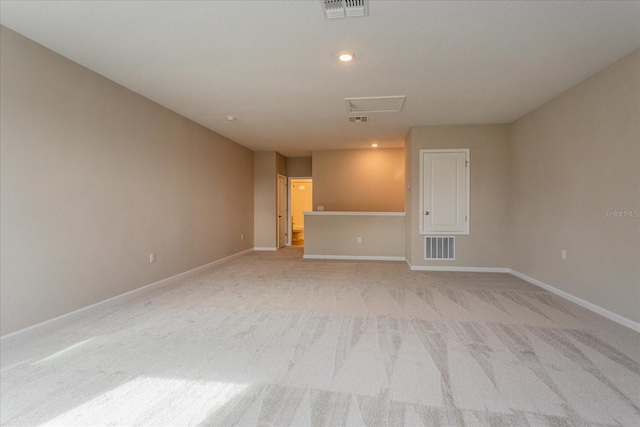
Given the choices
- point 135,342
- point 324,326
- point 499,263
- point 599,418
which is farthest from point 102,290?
point 499,263

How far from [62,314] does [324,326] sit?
2490mm

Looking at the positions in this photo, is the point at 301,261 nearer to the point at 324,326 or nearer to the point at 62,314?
the point at 324,326

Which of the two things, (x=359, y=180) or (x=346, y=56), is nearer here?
(x=346, y=56)

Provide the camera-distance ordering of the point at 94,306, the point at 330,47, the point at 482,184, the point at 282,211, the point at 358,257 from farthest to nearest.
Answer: the point at 282,211
the point at 358,257
the point at 482,184
the point at 94,306
the point at 330,47

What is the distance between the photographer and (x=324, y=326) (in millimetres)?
2854

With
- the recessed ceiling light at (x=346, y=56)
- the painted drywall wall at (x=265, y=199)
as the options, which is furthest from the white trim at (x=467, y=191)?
the painted drywall wall at (x=265, y=199)

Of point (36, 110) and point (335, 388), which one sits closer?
point (335, 388)

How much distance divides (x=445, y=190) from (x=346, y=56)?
10.9 ft

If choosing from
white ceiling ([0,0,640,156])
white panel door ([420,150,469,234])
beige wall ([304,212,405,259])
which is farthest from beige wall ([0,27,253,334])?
white panel door ([420,150,469,234])

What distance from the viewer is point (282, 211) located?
8594mm

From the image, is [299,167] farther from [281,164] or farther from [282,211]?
[282,211]

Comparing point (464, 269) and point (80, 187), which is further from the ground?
point (80, 187)

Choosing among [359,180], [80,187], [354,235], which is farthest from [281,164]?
[80,187]

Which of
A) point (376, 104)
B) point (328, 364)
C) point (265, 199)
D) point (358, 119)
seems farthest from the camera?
point (265, 199)
